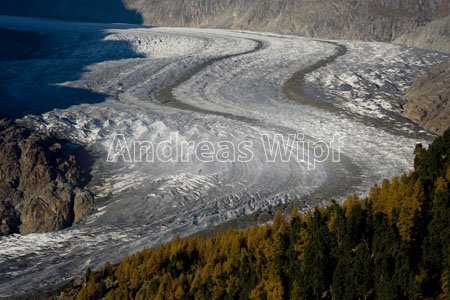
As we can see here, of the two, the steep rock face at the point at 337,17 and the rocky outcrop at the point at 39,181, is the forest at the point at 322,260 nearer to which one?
the rocky outcrop at the point at 39,181

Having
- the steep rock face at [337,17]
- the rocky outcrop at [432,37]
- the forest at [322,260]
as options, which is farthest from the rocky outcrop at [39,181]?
the steep rock face at [337,17]

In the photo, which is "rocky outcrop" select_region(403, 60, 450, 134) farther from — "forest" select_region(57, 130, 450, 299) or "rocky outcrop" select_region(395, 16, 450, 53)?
"rocky outcrop" select_region(395, 16, 450, 53)

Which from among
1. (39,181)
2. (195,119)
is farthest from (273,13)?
(39,181)

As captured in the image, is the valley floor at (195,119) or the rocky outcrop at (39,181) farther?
the rocky outcrop at (39,181)

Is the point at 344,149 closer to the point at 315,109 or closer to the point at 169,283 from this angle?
the point at 315,109

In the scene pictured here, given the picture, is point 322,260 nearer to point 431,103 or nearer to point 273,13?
point 431,103

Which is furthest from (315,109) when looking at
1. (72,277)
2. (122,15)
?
(122,15)
